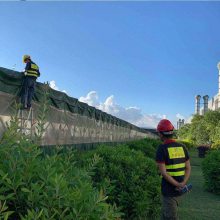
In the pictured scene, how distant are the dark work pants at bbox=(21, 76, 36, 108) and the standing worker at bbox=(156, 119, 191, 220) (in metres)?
4.07

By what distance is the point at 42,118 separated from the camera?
7.89 feet

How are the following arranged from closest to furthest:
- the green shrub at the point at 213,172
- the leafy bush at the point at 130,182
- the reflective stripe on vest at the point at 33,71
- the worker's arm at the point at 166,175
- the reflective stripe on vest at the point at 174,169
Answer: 1. the worker's arm at the point at 166,175
2. the reflective stripe on vest at the point at 174,169
3. the leafy bush at the point at 130,182
4. the reflective stripe on vest at the point at 33,71
5. the green shrub at the point at 213,172

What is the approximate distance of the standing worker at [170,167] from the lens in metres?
5.00

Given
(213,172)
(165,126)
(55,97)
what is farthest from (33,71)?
(213,172)

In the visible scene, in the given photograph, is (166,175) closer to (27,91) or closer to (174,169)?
(174,169)

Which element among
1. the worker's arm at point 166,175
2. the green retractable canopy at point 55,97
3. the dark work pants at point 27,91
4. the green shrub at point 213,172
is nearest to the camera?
the worker's arm at point 166,175

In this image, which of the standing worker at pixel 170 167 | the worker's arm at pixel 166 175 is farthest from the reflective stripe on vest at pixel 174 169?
the worker's arm at pixel 166 175

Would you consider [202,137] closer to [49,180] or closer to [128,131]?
[128,131]

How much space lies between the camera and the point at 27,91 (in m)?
8.30

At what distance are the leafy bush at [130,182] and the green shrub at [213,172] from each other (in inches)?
188

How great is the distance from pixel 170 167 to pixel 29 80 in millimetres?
4516

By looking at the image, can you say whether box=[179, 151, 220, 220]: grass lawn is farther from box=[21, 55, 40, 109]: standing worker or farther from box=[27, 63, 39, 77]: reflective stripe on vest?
box=[27, 63, 39, 77]: reflective stripe on vest

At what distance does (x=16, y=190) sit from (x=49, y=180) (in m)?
0.21

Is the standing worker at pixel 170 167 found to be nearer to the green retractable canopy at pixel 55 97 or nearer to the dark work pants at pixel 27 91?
the green retractable canopy at pixel 55 97
